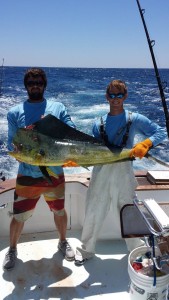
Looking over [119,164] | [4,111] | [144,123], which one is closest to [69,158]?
[119,164]

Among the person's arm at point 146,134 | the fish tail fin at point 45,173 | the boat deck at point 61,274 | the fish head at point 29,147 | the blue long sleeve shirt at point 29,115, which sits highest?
the blue long sleeve shirt at point 29,115

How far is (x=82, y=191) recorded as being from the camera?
11.4 feet

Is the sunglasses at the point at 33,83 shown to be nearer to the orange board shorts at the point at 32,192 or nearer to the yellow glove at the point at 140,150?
the orange board shorts at the point at 32,192

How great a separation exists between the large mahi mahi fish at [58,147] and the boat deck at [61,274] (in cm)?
101

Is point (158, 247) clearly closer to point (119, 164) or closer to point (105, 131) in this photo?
point (119, 164)

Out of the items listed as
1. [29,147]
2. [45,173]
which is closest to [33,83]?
[29,147]

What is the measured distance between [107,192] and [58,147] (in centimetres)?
66

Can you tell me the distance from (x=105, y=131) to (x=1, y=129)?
27.3ft

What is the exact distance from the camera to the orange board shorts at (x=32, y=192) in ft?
9.32

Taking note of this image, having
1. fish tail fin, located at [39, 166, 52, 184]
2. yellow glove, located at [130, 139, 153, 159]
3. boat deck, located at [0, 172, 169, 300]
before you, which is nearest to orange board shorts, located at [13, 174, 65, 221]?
fish tail fin, located at [39, 166, 52, 184]

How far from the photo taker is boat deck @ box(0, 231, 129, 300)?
272 cm

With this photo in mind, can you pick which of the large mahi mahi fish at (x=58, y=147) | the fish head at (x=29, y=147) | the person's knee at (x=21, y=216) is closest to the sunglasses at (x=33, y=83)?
the large mahi mahi fish at (x=58, y=147)

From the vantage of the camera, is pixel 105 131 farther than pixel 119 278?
No

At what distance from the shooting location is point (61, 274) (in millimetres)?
2947
